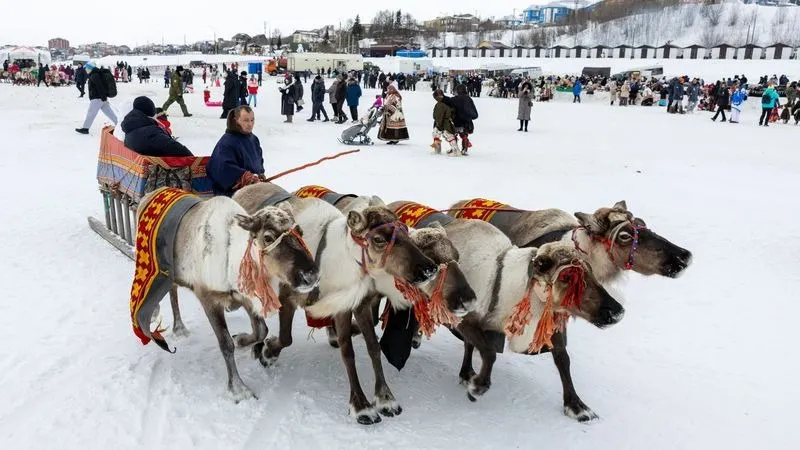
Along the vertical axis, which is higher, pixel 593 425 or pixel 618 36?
pixel 618 36

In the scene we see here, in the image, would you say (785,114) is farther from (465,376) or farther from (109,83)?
(465,376)

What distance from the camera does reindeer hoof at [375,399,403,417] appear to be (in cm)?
369

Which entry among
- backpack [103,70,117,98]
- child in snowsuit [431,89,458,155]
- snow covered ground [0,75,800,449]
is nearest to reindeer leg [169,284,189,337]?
snow covered ground [0,75,800,449]

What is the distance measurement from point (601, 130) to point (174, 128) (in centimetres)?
1300

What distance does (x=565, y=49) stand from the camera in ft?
292

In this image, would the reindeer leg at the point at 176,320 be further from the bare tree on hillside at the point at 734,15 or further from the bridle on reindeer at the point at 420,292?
the bare tree on hillside at the point at 734,15

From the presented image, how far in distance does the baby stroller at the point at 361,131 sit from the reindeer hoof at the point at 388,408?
11724 mm

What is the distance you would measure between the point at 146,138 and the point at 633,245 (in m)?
4.58

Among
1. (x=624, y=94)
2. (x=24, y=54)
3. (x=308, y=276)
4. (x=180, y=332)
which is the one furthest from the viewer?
(x=24, y=54)

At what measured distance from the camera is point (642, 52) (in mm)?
81375

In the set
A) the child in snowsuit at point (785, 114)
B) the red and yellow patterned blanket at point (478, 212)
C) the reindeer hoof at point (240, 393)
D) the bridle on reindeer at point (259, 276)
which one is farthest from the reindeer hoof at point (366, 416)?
the child in snowsuit at point (785, 114)

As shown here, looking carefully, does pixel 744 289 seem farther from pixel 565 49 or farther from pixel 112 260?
pixel 565 49

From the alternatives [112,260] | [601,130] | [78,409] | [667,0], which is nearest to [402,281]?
[78,409]

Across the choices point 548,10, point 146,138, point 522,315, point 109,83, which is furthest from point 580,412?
point 548,10
